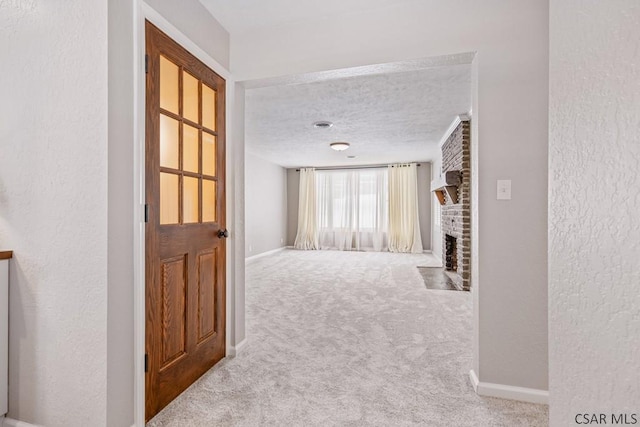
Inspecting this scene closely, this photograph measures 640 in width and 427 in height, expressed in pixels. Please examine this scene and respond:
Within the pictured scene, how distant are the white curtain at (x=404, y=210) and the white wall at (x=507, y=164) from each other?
6.65m

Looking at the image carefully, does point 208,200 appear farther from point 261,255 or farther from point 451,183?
point 261,255

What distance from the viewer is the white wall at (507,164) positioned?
187 centimetres

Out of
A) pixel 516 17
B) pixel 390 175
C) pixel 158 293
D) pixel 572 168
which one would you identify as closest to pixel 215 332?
pixel 158 293

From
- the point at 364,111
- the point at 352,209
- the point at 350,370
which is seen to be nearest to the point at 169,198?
the point at 350,370

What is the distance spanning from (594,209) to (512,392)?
5.72ft

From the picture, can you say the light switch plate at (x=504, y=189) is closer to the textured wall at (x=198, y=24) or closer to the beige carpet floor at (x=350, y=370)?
the beige carpet floor at (x=350, y=370)

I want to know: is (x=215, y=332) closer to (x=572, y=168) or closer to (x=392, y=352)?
(x=392, y=352)

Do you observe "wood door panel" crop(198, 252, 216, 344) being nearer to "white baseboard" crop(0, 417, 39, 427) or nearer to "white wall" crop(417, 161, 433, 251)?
"white baseboard" crop(0, 417, 39, 427)

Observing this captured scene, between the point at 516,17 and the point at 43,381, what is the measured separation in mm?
3278

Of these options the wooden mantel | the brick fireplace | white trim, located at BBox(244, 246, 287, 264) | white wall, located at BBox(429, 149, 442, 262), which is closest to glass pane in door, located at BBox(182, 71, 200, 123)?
the brick fireplace

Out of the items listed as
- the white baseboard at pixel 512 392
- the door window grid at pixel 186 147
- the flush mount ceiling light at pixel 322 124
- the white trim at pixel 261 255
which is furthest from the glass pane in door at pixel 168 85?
the white trim at pixel 261 255

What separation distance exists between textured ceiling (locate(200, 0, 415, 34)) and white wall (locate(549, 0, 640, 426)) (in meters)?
1.62

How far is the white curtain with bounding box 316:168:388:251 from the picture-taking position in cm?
897

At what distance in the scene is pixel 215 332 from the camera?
2.31 meters
